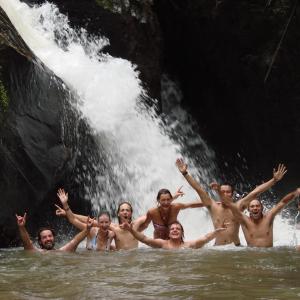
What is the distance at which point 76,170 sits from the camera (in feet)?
35.9

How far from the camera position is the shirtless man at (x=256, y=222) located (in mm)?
7879

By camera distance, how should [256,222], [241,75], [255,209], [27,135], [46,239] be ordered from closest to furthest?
1. [46,239]
2. [255,209]
3. [256,222]
4. [27,135]
5. [241,75]

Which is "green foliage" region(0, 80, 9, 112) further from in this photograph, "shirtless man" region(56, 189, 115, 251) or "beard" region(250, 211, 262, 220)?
"beard" region(250, 211, 262, 220)

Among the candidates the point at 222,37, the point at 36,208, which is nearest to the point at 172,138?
the point at 222,37

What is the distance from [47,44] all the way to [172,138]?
3.81 meters

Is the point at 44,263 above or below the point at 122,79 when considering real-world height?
below

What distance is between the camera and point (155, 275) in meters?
5.02

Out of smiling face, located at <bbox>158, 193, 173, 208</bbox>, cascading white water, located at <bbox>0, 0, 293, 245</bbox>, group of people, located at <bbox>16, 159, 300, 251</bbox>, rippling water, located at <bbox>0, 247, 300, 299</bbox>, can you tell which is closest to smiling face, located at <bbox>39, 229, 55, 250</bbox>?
group of people, located at <bbox>16, 159, 300, 251</bbox>

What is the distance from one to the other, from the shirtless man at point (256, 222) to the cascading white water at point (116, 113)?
2.12m

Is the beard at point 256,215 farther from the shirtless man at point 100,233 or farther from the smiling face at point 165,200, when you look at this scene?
the shirtless man at point 100,233

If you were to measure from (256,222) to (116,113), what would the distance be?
507cm

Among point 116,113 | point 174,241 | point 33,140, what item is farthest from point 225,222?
point 116,113

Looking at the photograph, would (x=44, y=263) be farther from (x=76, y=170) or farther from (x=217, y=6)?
(x=217, y=6)

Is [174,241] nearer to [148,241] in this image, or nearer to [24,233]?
[148,241]
